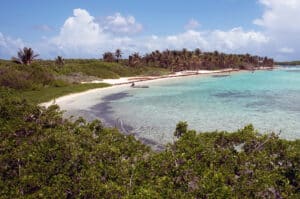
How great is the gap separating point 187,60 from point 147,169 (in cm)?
11431

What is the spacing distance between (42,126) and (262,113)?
21.7m

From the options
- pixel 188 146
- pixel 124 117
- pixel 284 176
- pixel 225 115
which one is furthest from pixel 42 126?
pixel 225 115

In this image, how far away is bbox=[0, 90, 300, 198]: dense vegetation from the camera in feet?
19.5

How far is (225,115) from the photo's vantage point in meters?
26.1

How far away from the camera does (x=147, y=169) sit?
23.0 ft

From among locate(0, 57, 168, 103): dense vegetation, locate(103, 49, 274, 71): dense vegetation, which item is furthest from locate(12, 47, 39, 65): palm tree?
locate(103, 49, 274, 71): dense vegetation

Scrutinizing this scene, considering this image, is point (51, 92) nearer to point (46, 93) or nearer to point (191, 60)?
point (46, 93)

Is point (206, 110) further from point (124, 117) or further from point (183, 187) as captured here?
point (183, 187)

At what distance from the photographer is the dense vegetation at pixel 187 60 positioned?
10616 centimetres

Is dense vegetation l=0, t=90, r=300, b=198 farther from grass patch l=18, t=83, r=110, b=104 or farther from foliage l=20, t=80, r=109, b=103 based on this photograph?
foliage l=20, t=80, r=109, b=103

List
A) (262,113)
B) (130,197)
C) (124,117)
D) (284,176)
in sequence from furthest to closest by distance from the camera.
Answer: (262,113) → (124,117) → (284,176) → (130,197)

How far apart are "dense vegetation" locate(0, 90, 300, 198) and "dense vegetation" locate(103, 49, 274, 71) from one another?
9218cm

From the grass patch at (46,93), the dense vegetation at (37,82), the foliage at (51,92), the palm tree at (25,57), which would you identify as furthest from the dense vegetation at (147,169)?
the palm tree at (25,57)

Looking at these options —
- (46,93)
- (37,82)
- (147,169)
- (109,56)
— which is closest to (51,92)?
(46,93)
